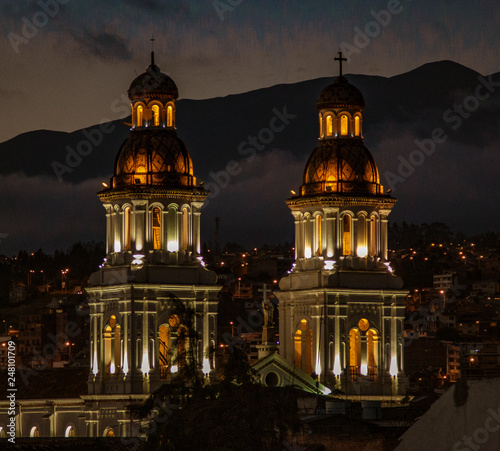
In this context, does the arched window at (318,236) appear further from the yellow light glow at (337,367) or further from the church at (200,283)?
the yellow light glow at (337,367)

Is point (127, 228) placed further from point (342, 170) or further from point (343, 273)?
point (342, 170)

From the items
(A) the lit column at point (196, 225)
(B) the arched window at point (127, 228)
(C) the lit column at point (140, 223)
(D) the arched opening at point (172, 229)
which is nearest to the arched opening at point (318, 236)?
(A) the lit column at point (196, 225)

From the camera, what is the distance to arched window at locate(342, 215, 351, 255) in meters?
104

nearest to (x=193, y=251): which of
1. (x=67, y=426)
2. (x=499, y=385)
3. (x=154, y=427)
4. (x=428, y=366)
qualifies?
(x=67, y=426)

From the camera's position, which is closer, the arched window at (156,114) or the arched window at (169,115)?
the arched window at (156,114)

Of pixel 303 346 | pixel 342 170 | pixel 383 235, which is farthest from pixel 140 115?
pixel 303 346

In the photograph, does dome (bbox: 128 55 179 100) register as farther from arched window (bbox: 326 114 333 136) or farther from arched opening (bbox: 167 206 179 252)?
arched window (bbox: 326 114 333 136)

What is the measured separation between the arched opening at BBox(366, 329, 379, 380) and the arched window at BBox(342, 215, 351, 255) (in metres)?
4.23

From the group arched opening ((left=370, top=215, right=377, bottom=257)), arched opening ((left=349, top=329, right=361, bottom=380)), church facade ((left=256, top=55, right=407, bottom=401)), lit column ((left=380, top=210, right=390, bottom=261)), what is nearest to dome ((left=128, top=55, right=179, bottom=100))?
church facade ((left=256, top=55, right=407, bottom=401))

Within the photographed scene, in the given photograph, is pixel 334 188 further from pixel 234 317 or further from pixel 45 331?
pixel 45 331

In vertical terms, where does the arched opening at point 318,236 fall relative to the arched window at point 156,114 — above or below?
below

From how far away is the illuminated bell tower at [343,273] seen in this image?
103000 mm

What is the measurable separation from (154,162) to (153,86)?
12.3 feet

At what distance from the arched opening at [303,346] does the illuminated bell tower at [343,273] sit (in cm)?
5
